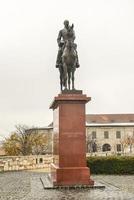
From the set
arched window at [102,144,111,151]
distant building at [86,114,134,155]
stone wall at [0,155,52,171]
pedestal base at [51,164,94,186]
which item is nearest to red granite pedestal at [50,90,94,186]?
pedestal base at [51,164,94,186]

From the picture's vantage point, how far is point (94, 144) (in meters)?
89.8

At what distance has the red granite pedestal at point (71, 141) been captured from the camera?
1620cm

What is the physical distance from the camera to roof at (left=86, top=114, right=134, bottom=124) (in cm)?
10206

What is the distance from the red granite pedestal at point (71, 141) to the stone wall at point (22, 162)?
14084mm

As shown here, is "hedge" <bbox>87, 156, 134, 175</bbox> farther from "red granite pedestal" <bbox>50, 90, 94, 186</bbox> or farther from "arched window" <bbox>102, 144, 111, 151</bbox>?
"arched window" <bbox>102, 144, 111, 151</bbox>

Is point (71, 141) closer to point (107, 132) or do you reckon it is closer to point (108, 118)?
point (107, 132)

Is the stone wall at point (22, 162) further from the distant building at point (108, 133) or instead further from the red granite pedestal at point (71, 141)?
the distant building at point (108, 133)

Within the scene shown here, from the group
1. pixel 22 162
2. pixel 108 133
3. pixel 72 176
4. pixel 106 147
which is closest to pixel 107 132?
pixel 108 133

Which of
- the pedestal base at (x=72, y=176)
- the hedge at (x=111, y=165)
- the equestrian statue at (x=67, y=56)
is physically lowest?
the pedestal base at (x=72, y=176)

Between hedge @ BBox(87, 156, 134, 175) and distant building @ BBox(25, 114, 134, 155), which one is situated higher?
distant building @ BBox(25, 114, 134, 155)

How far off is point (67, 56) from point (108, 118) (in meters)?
87.3

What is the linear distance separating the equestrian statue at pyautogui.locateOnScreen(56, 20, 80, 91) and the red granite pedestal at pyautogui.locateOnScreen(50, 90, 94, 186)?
0.84 m

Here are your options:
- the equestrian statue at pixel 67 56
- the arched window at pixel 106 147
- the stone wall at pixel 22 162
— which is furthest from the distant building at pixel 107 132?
the equestrian statue at pixel 67 56

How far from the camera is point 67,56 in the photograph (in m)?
17.7
